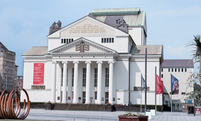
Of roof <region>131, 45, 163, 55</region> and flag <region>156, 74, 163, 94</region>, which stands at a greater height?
roof <region>131, 45, 163, 55</region>

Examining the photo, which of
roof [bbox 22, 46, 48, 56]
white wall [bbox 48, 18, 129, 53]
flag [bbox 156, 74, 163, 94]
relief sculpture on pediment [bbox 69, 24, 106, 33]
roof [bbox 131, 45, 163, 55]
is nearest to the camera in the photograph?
flag [bbox 156, 74, 163, 94]

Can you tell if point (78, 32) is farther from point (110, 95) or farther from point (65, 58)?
point (110, 95)

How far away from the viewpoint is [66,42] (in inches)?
3317

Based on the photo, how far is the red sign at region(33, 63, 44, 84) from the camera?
281 ft

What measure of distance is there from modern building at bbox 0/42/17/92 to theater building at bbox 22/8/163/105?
69.6 metres

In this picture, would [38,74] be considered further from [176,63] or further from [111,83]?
[176,63]

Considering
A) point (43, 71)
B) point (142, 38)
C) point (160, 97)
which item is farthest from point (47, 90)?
point (142, 38)

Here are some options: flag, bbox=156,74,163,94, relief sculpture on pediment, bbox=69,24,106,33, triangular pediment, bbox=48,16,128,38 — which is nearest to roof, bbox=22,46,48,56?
triangular pediment, bbox=48,16,128,38

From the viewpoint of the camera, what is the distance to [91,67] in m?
82.4

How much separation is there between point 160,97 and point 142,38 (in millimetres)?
26013

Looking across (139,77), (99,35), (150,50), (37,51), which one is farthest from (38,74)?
(150,50)

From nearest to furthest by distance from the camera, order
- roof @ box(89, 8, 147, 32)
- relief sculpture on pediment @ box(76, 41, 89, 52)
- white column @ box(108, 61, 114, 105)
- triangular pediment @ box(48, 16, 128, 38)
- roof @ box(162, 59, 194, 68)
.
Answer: white column @ box(108, 61, 114, 105)
relief sculpture on pediment @ box(76, 41, 89, 52)
triangular pediment @ box(48, 16, 128, 38)
roof @ box(89, 8, 147, 32)
roof @ box(162, 59, 194, 68)

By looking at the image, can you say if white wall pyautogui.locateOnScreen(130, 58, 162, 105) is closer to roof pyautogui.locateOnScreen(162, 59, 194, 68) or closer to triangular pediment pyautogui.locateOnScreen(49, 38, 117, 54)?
triangular pediment pyautogui.locateOnScreen(49, 38, 117, 54)

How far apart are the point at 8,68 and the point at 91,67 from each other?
283 feet
